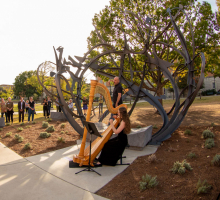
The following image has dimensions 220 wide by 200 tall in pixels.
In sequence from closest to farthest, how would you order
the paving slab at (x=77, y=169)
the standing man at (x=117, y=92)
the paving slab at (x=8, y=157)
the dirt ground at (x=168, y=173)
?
the dirt ground at (x=168, y=173) < the paving slab at (x=77, y=169) < the paving slab at (x=8, y=157) < the standing man at (x=117, y=92)

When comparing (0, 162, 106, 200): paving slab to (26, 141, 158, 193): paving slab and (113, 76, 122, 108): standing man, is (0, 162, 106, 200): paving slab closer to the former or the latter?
(26, 141, 158, 193): paving slab

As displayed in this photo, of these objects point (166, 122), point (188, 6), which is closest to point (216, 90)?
point (188, 6)

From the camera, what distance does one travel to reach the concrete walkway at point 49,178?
371 cm

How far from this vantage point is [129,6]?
532 inches

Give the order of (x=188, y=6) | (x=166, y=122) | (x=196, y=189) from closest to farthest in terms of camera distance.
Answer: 1. (x=196, y=189)
2. (x=166, y=122)
3. (x=188, y=6)

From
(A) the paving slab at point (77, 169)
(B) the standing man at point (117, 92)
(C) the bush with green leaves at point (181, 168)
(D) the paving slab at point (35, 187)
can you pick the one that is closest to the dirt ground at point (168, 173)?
(C) the bush with green leaves at point (181, 168)

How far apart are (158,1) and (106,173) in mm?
12965

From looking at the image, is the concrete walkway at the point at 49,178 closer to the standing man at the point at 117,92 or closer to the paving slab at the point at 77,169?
the paving slab at the point at 77,169

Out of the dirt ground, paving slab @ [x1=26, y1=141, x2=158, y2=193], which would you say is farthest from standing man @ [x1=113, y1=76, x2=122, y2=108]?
the dirt ground

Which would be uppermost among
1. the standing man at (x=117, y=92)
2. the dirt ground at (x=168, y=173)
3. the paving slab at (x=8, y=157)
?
the standing man at (x=117, y=92)

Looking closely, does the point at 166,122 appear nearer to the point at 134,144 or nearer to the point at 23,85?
the point at 134,144

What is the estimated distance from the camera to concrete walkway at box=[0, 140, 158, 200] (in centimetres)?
371

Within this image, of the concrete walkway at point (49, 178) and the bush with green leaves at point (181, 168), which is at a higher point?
the bush with green leaves at point (181, 168)

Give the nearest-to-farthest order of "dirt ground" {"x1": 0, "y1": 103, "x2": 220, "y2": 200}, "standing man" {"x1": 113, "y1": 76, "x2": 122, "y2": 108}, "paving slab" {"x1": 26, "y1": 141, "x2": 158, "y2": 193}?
1. "dirt ground" {"x1": 0, "y1": 103, "x2": 220, "y2": 200}
2. "paving slab" {"x1": 26, "y1": 141, "x2": 158, "y2": 193}
3. "standing man" {"x1": 113, "y1": 76, "x2": 122, "y2": 108}
